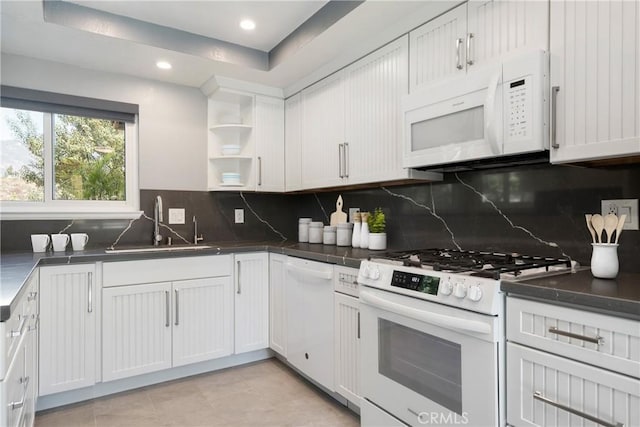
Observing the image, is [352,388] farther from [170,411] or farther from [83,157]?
[83,157]

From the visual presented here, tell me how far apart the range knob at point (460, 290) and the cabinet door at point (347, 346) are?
Result: 2.33 feet

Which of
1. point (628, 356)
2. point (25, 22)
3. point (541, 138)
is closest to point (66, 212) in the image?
point (25, 22)

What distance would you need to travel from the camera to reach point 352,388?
207 cm

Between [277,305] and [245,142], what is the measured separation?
1.47 metres

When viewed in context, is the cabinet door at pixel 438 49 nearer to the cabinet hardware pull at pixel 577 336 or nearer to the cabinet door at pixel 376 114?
the cabinet door at pixel 376 114

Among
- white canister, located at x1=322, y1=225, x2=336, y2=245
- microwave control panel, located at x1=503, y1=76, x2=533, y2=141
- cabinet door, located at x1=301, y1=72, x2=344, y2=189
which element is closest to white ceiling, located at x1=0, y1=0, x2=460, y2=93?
cabinet door, located at x1=301, y1=72, x2=344, y2=189

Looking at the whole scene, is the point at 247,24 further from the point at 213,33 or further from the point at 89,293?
the point at 89,293

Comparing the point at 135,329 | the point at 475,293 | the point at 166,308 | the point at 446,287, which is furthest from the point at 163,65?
the point at 475,293

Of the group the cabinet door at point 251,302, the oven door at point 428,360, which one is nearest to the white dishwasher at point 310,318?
the cabinet door at point 251,302

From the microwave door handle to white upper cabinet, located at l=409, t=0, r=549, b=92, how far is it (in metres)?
0.18

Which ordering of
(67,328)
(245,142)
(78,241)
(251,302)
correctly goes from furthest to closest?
(245,142)
(251,302)
(78,241)
(67,328)

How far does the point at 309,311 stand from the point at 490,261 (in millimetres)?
1195

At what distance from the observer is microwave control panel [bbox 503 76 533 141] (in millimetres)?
1518

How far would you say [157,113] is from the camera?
309 cm
